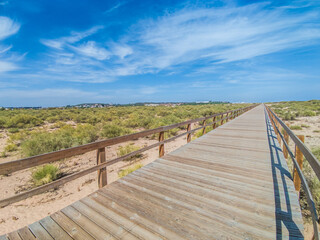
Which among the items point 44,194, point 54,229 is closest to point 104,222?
point 54,229

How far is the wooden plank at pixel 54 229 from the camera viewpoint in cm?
186

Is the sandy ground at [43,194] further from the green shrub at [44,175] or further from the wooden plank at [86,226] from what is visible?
the wooden plank at [86,226]

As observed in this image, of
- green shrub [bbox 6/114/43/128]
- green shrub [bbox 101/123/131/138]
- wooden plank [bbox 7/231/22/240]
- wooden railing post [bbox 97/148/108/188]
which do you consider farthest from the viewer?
green shrub [bbox 6/114/43/128]

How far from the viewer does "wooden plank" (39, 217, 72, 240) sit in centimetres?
186

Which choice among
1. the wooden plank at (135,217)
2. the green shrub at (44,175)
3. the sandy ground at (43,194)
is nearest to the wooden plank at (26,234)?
the wooden plank at (135,217)

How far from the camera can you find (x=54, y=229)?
1.97m

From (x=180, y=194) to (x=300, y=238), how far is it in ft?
4.94

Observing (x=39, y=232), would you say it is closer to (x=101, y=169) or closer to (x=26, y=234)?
(x=26, y=234)

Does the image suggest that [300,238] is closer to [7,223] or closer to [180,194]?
[180,194]

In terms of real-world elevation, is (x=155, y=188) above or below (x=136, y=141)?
above

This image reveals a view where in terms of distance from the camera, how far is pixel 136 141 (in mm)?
10258

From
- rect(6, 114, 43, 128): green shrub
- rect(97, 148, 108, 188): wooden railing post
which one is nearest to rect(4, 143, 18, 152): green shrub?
rect(97, 148, 108, 188): wooden railing post

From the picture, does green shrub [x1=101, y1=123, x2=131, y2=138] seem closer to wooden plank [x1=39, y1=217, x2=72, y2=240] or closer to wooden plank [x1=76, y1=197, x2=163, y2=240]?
wooden plank [x1=76, y1=197, x2=163, y2=240]

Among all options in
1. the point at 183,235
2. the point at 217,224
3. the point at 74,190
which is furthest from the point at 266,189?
the point at 74,190
